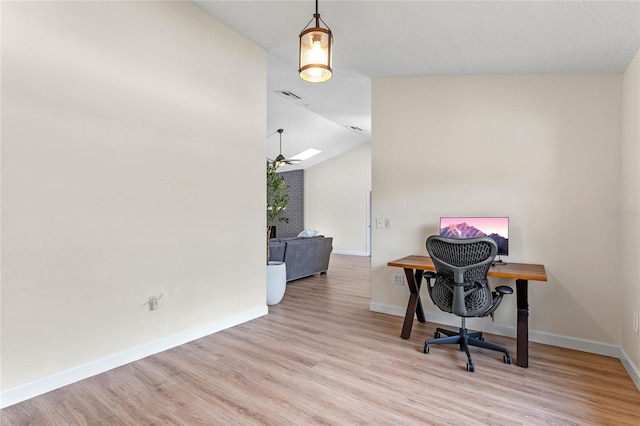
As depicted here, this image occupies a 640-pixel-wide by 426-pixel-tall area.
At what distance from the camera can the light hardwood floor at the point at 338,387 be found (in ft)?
6.45

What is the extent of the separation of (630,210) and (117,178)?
377cm

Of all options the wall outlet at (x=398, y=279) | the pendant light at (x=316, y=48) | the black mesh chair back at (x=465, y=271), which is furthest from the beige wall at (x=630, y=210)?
the pendant light at (x=316, y=48)

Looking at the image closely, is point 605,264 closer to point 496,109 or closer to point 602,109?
point 602,109

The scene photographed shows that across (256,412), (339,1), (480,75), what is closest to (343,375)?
(256,412)

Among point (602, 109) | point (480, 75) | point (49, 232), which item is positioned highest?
point (480, 75)

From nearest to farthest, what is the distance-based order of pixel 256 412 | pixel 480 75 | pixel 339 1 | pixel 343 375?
pixel 256 412, pixel 343 375, pixel 339 1, pixel 480 75

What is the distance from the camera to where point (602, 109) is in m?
3.03

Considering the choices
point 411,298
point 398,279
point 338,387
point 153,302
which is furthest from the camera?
point 398,279

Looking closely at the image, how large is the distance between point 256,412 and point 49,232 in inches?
65.7

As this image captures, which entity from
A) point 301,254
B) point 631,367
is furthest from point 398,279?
point 301,254

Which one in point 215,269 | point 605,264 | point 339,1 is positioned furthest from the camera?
point 215,269

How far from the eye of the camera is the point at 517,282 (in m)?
2.79

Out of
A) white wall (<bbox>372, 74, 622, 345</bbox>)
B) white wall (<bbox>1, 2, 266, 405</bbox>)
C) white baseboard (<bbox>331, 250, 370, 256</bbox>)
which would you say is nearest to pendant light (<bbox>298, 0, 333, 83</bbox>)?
white wall (<bbox>1, 2, 266, 405</bbox>)

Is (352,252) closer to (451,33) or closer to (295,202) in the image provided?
(295,202)
